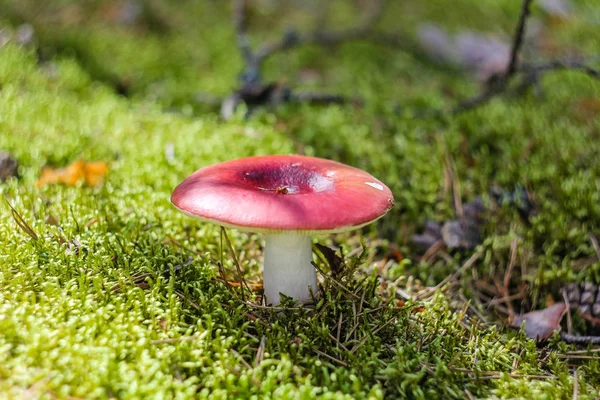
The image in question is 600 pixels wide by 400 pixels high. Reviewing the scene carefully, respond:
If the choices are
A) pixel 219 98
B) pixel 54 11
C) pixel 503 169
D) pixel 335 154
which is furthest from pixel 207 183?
pixel 54 11

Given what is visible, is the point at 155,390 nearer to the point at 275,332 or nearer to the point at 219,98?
the point at 275,332

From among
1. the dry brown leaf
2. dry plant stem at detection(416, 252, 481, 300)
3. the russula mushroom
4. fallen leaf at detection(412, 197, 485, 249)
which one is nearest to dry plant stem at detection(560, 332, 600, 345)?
dry plant stem at detection(416, 252, 481, 300)

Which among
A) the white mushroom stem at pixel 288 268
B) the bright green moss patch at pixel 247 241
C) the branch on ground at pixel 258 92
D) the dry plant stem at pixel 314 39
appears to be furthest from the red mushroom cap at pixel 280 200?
the dry plant stem at pixel 314 39

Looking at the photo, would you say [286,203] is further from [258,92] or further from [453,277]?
[258,92]

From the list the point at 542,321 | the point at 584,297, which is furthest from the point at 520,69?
the point at 542,321

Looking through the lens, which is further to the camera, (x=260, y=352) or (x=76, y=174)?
(x=76, y=174)

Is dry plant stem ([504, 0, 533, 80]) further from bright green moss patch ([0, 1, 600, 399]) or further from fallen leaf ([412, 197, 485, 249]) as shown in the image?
fallen leaf ([412, 197, 485, 249])

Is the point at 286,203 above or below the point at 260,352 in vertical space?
above
